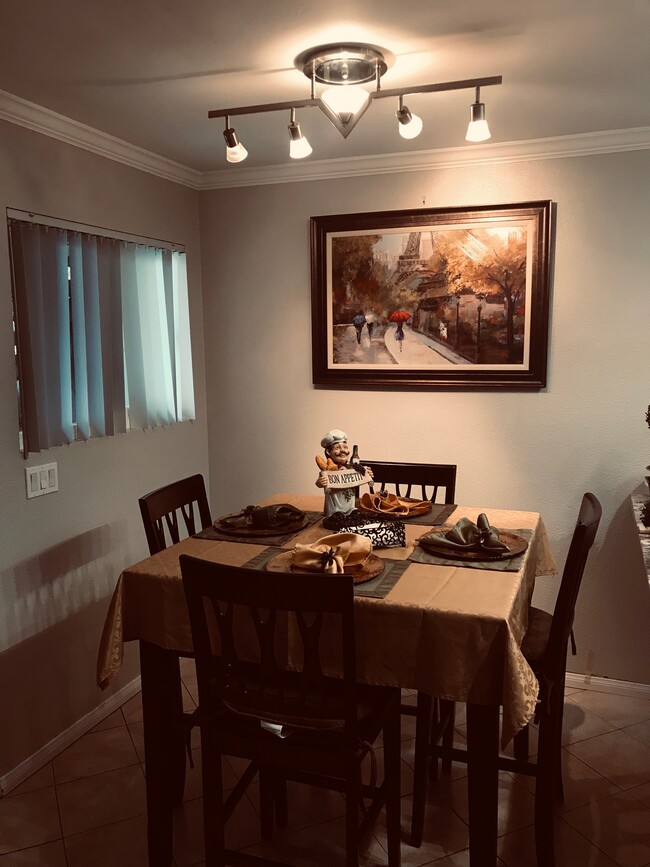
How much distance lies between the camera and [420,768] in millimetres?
2215

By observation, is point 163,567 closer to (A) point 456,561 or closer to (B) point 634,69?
(A) point 456,561

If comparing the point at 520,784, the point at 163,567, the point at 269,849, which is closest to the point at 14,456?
the point at 163,567

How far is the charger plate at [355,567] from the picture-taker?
194 centimetres

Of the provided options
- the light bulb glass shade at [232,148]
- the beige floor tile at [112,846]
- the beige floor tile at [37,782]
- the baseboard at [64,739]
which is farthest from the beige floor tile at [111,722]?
the light bulb glass shade at [232,148]

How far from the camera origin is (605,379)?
3064 mm

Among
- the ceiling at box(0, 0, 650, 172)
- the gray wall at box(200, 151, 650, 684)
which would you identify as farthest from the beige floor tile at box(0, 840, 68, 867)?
the ceiling at box(0, 0, 650, 172)

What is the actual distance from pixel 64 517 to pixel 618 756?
2.35 meters

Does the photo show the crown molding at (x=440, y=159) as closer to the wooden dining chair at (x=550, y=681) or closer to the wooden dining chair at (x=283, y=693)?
the wooden dining chair at (x=550, y=681)

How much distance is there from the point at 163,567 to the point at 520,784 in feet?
5.04

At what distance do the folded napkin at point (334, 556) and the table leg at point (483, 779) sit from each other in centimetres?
49

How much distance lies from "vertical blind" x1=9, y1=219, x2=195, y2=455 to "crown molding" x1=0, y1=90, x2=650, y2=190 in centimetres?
36

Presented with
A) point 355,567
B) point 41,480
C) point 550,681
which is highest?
point 41,480

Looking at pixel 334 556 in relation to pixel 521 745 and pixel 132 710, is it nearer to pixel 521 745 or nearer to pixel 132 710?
pixel 521 745

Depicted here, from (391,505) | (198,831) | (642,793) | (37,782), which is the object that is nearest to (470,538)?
(391,505)
